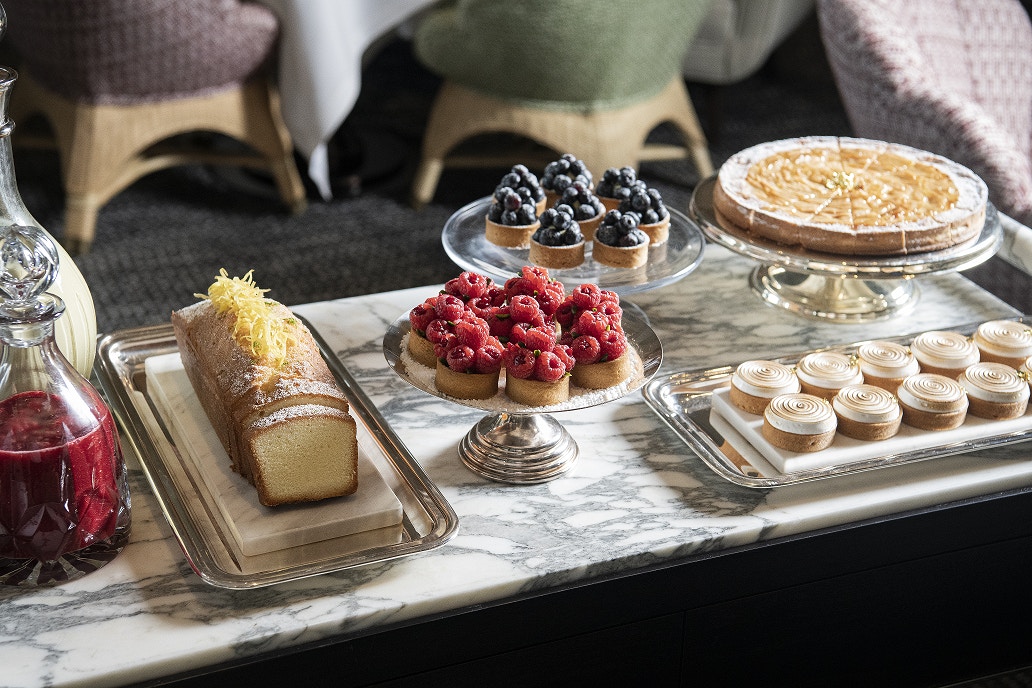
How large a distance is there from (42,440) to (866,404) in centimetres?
83

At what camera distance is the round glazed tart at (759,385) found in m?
1.28

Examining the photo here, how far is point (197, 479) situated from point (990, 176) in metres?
1.52

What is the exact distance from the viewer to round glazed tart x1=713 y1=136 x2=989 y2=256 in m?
1.55

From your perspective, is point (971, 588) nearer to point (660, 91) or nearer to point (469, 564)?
point (469, 564)

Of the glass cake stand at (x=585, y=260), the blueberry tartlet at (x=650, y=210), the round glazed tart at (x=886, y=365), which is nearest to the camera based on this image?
the round glazed tart at (x=886, y=365)

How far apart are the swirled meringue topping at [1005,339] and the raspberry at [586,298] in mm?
518

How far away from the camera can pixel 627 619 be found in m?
1.15

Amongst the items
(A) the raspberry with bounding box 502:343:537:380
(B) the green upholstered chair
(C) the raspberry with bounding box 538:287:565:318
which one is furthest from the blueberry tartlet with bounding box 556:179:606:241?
(B) the green upholstered chair

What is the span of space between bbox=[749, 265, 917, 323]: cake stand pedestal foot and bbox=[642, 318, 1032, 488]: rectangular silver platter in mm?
138

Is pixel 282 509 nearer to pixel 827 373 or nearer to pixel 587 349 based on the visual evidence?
pixel 587 349

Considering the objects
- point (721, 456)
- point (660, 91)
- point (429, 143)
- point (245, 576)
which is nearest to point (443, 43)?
point (429, 143)

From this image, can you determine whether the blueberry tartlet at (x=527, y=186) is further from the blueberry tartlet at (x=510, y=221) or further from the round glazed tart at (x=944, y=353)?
the round glazed tart at (x=944, y=353)

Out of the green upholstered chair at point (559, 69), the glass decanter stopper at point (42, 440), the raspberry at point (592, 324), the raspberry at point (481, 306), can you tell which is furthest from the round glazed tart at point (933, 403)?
the green upholstered chair at point (559, 69)

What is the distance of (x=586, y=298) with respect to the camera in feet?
3.97
